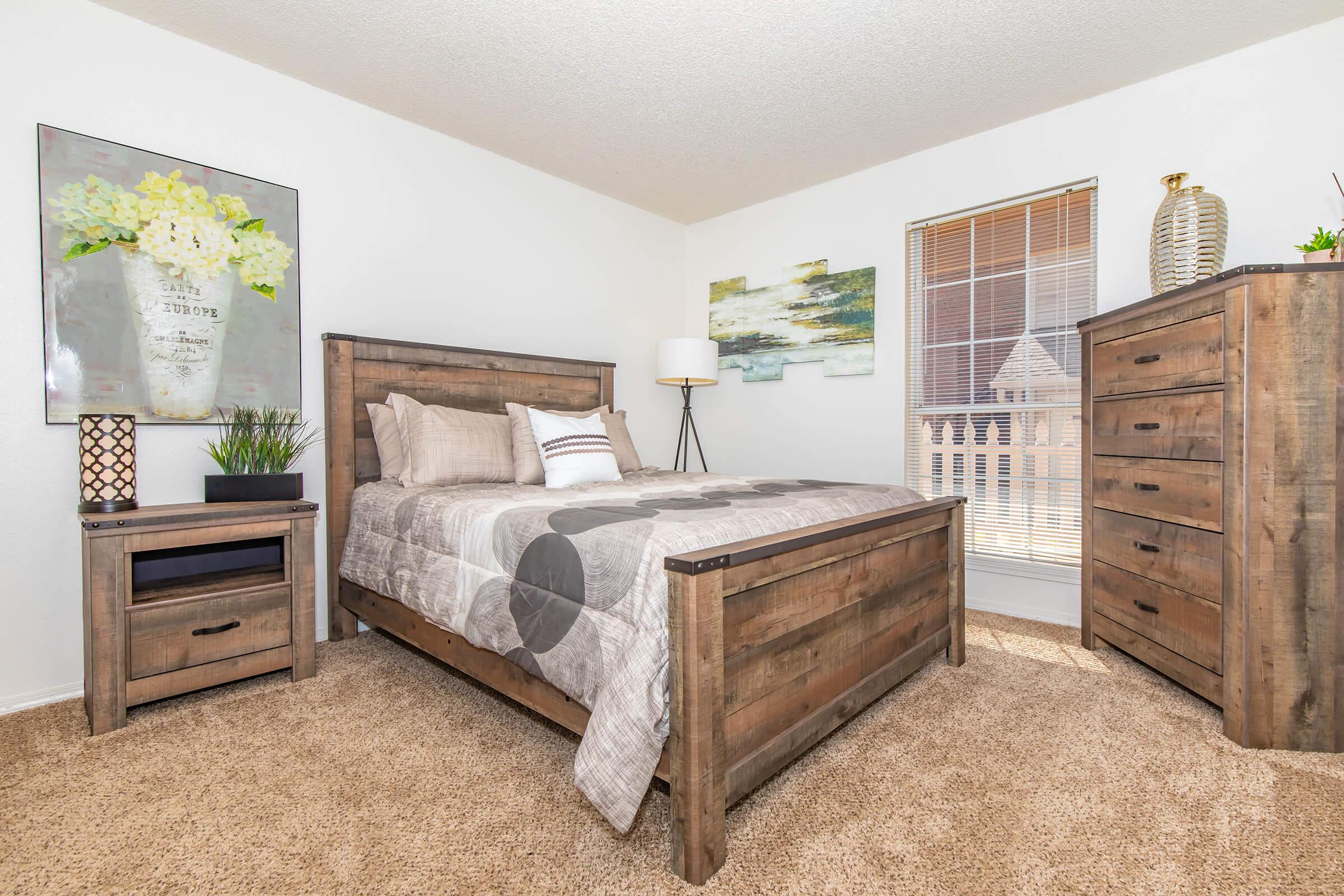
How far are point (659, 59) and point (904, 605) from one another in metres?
2.39

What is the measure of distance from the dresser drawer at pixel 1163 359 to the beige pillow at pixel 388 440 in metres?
3.05

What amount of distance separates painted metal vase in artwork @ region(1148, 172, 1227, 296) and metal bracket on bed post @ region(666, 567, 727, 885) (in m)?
2.30

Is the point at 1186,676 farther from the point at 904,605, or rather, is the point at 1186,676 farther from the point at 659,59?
the point at 659,59

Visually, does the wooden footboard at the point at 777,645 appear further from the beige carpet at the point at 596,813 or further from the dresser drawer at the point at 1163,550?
the dresser drawer at the point at 1163,550

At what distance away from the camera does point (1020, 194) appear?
3195 millimetres

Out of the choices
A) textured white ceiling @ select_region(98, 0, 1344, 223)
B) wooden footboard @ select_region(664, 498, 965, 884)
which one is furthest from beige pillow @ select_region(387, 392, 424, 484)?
wooden footboard @ select_region(664, 498, 965, 884)

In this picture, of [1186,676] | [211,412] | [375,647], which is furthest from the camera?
[375,647]

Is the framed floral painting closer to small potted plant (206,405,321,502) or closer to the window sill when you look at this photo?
small potted plant (206,405,321,502)

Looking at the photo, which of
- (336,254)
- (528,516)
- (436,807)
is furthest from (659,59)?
(436,807)

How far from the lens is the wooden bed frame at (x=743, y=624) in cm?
130

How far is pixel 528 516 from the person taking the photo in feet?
→ 6.16

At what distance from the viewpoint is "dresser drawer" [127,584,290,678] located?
2.02 m

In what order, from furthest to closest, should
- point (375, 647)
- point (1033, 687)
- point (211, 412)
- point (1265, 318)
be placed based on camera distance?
point (375, 647) → point (211, 412) → point (1033, 687) → point (1265, 318)

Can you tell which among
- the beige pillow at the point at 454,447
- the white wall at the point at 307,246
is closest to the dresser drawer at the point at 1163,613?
the beige pillow at the point at 454,447
